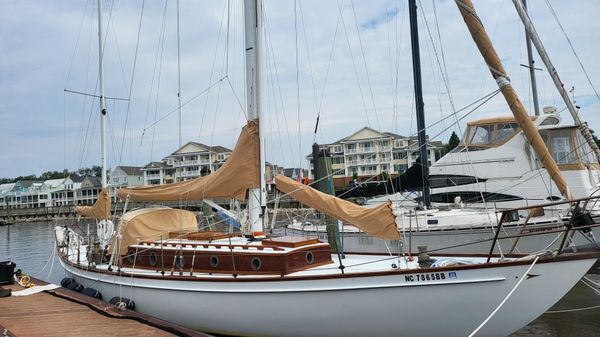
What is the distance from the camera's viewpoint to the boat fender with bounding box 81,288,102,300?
1093 cm

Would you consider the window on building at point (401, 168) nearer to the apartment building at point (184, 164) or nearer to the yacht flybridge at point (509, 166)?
the yacht flybridge at point (509, 166)

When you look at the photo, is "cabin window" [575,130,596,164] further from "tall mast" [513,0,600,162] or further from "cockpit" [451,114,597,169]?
"tall mast" [513,0,600,162]

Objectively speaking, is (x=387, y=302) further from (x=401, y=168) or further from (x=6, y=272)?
(x=401, y=168)

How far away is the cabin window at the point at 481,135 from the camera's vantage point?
17875mm

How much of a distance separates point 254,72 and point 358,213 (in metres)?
4.11

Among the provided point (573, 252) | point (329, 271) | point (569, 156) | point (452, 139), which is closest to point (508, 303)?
point (573, 252)

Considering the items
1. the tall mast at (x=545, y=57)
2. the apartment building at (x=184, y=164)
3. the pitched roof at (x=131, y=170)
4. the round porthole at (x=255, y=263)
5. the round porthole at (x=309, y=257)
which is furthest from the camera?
the pitched roof at (x=131, y=170)

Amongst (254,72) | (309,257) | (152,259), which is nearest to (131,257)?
(152,259)

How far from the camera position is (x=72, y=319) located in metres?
8.62

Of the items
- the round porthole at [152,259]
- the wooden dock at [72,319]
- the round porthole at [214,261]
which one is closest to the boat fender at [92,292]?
the wooden dock at [72,319]

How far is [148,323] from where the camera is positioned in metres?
8.05

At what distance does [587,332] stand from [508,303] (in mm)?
3938

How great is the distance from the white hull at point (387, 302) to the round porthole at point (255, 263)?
56cm

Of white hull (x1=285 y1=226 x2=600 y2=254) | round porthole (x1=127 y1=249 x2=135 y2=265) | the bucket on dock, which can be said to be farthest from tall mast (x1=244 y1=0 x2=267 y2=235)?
the bucket on dock
